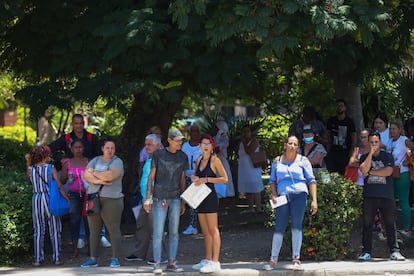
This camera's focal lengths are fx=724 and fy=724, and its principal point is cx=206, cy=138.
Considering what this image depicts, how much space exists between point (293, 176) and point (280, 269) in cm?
116

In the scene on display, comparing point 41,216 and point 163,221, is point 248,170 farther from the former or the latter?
point 41,216

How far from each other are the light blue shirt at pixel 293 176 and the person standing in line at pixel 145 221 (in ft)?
5.34

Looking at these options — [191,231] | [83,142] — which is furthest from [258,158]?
[83,142]

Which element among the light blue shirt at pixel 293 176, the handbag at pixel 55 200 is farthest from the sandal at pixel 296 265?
the handbag at pixel 55 200

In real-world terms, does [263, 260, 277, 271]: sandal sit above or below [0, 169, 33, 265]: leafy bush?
below

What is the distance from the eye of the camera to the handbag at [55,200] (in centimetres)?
948

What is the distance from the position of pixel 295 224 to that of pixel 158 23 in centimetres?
326

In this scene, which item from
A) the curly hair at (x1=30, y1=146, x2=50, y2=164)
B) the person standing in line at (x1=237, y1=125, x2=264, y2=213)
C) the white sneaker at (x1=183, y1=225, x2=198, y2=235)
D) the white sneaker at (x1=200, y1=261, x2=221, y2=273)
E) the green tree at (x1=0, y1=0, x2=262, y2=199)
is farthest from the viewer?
the person standing in line at (x1=237, y1=125, x2=264, y2=213)

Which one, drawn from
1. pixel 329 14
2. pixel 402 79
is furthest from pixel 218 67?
pixel 402 79

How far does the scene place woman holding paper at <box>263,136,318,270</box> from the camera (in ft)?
29.0

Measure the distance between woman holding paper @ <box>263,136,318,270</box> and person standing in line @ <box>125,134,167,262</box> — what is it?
1633 millimetres

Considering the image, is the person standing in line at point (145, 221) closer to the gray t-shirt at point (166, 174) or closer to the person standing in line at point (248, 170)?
the gray t-shirt at point (166, 174)

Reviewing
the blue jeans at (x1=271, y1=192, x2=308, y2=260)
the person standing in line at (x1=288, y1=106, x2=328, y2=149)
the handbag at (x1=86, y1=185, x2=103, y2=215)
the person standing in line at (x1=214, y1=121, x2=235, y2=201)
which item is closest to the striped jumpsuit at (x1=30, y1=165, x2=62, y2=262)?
the handbag at (x1=86, y1=185, x2=103, y2=215)

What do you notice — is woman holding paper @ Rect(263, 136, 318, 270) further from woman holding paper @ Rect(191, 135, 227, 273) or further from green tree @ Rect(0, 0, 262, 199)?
green tree @ Rect(0, 0, 262, 199)
